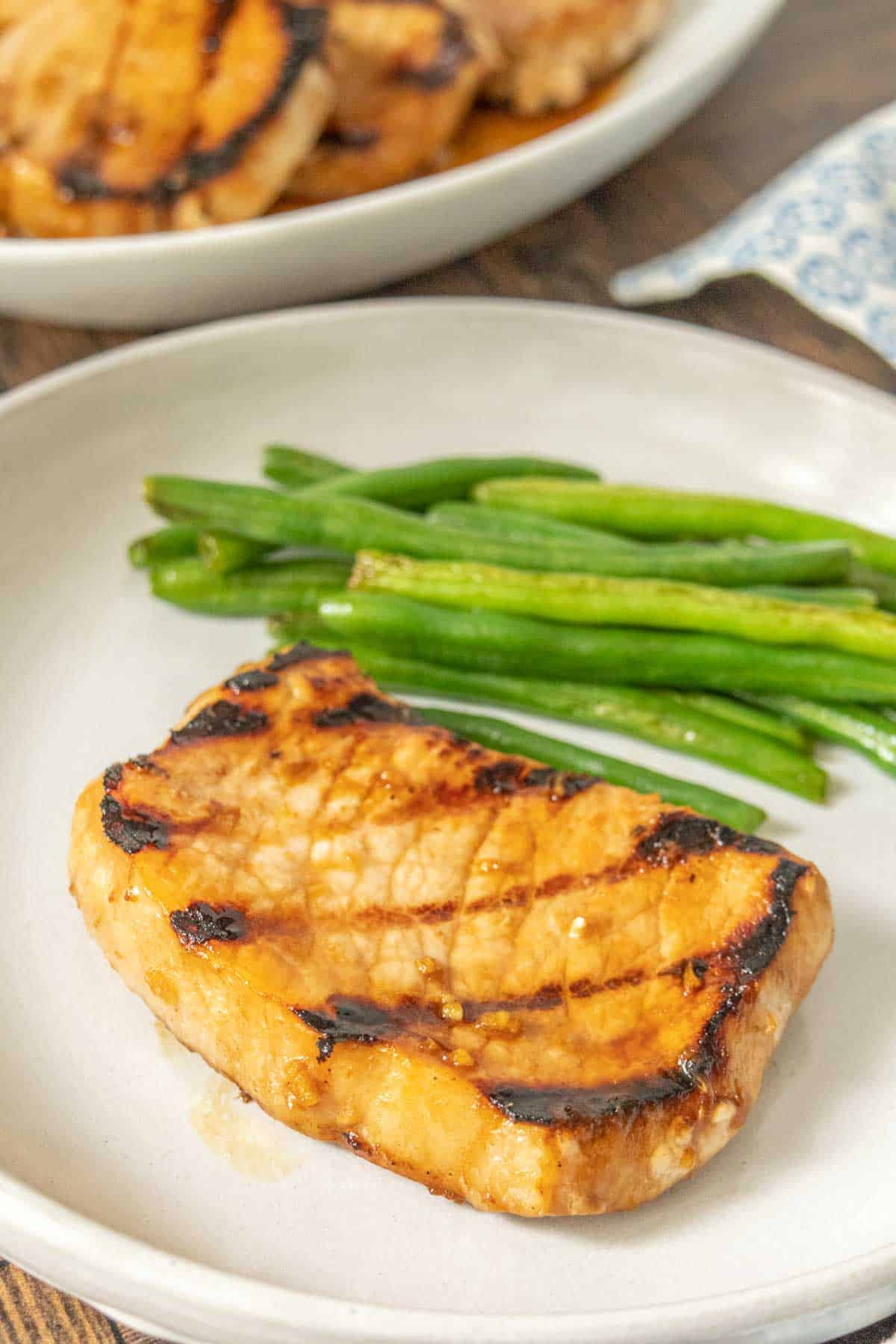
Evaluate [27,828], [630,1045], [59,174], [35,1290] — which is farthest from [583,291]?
[35,1290]

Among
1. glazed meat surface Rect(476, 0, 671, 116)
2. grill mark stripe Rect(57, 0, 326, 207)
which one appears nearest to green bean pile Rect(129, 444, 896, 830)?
grill mark stripe Rect(57, 0, 326, 207)

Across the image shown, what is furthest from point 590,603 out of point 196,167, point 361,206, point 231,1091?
point 196,167

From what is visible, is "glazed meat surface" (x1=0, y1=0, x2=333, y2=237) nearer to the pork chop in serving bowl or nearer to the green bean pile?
the pork chop in serving bowl

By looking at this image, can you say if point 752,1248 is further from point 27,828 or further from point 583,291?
point 583,291

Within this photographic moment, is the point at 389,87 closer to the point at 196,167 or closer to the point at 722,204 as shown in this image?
the point at 196,167

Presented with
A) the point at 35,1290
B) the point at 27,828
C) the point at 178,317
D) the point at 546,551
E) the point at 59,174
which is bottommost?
the point at 35,1290

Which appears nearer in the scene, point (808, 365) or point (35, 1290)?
point (35, 1290)

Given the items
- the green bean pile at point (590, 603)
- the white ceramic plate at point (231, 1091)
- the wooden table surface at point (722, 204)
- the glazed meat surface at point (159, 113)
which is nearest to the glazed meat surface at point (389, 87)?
the glazed meat surface at point (159, 113)
